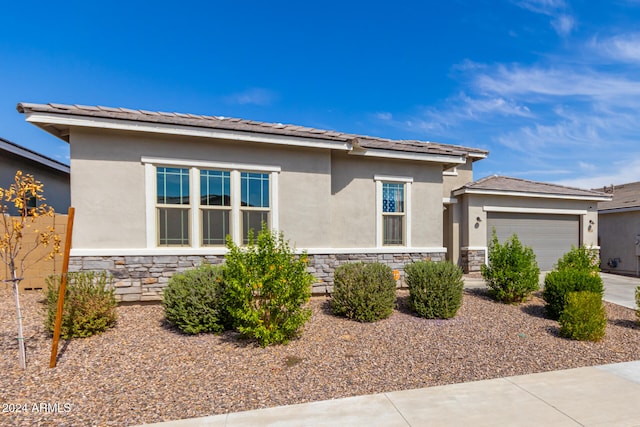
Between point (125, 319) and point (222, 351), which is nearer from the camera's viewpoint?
point (222, 351)

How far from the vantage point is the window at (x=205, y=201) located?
744 cm

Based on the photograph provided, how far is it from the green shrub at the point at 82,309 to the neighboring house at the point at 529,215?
11555 mm

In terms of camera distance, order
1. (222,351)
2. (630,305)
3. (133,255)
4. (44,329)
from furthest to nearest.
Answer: (630,305), (133,255), (44,329), (222,351)

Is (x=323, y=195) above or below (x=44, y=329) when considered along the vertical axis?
above

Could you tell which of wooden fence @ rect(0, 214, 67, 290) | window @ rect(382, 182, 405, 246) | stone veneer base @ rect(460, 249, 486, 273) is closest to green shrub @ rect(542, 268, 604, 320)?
window @ rect(382, 182, 405, 246)

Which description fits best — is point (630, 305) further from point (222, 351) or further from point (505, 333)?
point (222, 351)

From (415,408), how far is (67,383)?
4278mm

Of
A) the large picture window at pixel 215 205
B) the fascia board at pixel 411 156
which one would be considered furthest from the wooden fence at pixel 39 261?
the fascia board at pixel 411 156

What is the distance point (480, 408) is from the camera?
11.7ft

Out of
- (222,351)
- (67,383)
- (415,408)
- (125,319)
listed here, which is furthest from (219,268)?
(415,408)

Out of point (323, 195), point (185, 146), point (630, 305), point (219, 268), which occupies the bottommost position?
point (630, 305)

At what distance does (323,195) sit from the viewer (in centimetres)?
860

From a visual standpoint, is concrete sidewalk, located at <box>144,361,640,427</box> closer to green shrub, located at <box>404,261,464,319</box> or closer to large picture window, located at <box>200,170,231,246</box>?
green shrub, located at <box>404,261,464,319</box>

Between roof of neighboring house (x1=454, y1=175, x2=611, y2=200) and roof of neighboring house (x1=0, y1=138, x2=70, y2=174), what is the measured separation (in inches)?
598
